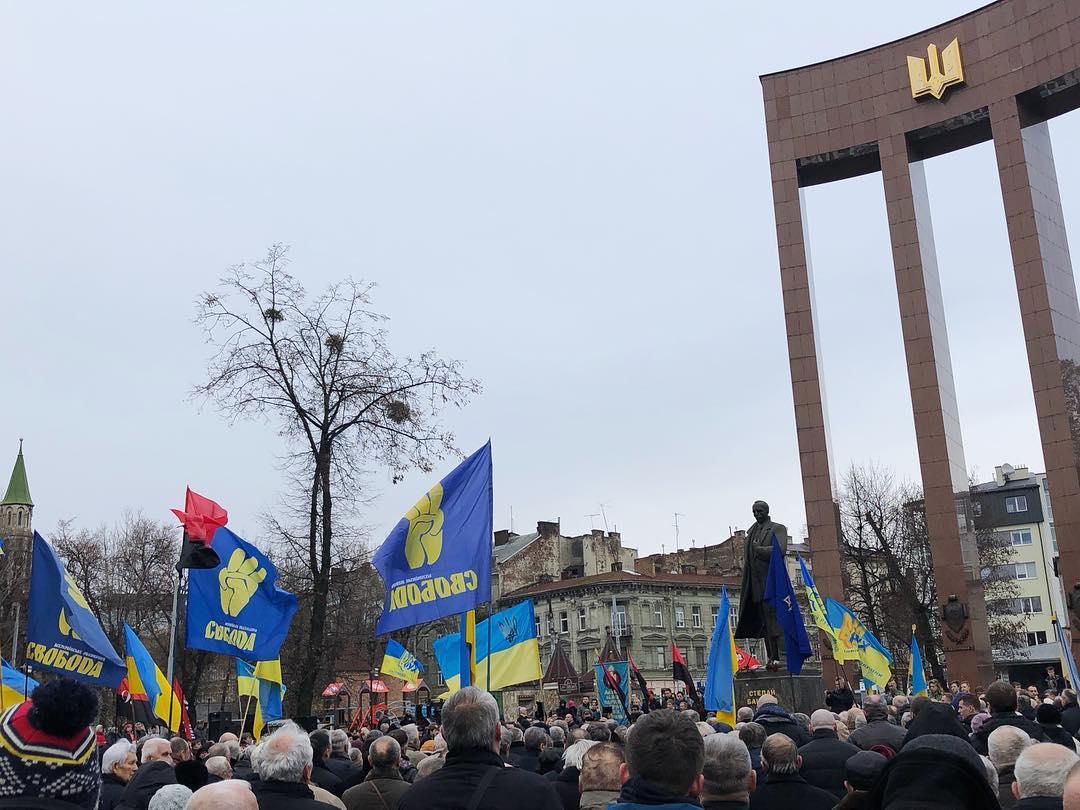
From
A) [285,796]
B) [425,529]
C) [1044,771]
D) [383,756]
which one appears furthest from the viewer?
[425,529]

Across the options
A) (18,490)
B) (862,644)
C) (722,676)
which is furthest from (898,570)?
(18,490)

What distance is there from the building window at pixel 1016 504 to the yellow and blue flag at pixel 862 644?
2602 inches

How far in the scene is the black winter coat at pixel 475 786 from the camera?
4535mm

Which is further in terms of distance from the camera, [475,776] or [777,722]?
[777,722]

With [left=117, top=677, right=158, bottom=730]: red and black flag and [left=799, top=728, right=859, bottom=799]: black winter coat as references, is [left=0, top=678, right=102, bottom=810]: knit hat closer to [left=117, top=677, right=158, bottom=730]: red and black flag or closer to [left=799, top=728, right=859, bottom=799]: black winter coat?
[left=799, top=728, right=859, bottom=799]: black winter coat

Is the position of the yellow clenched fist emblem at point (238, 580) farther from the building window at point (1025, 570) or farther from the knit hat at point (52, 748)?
the building window at point (1025, 570)

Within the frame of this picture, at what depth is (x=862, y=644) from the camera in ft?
72.1

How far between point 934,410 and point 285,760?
102 feet

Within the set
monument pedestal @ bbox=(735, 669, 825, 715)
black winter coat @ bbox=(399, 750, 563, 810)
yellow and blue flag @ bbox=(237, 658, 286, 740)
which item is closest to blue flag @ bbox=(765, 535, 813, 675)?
monument pedestal @ bbox=(735, 669, 825, 715)

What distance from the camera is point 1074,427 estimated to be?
31.0 meters

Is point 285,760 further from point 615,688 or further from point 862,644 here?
point 862,644

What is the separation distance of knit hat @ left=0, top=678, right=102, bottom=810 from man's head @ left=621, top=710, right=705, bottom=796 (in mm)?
1971

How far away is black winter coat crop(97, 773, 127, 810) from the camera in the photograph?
7648mm

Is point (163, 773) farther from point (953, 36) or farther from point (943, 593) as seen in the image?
point (953, 36)
